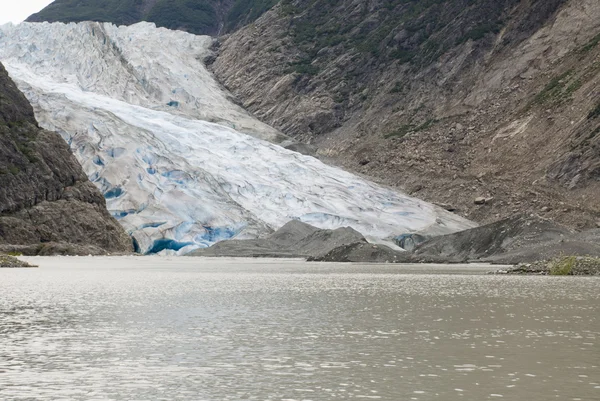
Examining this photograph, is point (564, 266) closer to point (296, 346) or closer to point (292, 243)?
point (296, 346)

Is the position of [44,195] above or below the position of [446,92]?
below

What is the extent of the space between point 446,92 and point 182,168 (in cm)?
3291

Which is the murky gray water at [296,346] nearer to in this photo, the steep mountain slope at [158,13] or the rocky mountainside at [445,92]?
the rocky mountainside at [445,92]

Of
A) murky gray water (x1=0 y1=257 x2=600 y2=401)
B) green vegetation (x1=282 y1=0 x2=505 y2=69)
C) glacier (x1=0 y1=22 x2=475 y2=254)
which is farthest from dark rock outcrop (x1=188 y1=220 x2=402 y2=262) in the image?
green vegetation (x1=282 y1=0 x2=505 y2=69)

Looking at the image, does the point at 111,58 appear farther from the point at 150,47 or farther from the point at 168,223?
the point at 168,223

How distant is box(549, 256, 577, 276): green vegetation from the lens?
111 feet

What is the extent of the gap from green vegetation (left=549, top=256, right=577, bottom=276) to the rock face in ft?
108

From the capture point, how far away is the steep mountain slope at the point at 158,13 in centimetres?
13850

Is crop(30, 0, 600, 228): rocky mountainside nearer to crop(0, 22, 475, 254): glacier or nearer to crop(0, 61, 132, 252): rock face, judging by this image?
crop(0, 22, 475, 254): glacier

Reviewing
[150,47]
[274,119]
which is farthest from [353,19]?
A: [150,47]

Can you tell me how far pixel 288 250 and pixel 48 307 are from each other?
3936 cm

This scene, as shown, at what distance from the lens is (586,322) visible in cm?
1511

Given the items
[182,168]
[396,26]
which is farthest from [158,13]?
[182,168]

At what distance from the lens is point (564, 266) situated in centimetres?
3388
